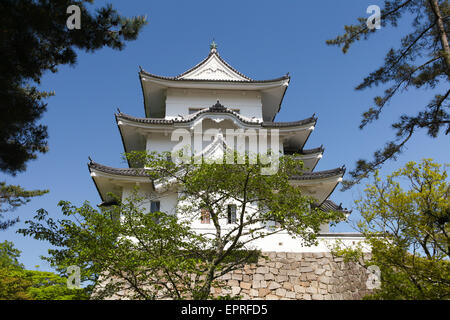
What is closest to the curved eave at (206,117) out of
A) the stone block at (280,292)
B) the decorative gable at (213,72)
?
the decorative gable at (213,72)

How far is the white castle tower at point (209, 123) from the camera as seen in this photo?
13570mm

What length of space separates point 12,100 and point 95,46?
1.65 metres

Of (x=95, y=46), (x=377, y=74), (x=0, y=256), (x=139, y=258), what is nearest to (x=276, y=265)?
(x=139, y=258)

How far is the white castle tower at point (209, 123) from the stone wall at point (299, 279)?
0.43 metres

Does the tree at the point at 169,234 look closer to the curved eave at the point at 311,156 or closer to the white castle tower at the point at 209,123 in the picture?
→ the white castle tower at the point at 209,123

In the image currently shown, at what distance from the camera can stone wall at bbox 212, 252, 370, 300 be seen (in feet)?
35.7

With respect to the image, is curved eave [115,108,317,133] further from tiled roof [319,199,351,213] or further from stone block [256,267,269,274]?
stone block [256,267,269,274]

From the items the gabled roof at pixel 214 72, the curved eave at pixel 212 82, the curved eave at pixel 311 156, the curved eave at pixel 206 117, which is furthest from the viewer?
the gabled roof at pixel 214 72

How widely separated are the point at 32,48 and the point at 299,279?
979 centimetres

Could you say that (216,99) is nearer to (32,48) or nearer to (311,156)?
(311,156)

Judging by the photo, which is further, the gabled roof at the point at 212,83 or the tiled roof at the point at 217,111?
the gabled roof at the point at 212,83

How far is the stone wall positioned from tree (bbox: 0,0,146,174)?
722 cm

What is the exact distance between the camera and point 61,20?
5.65m
